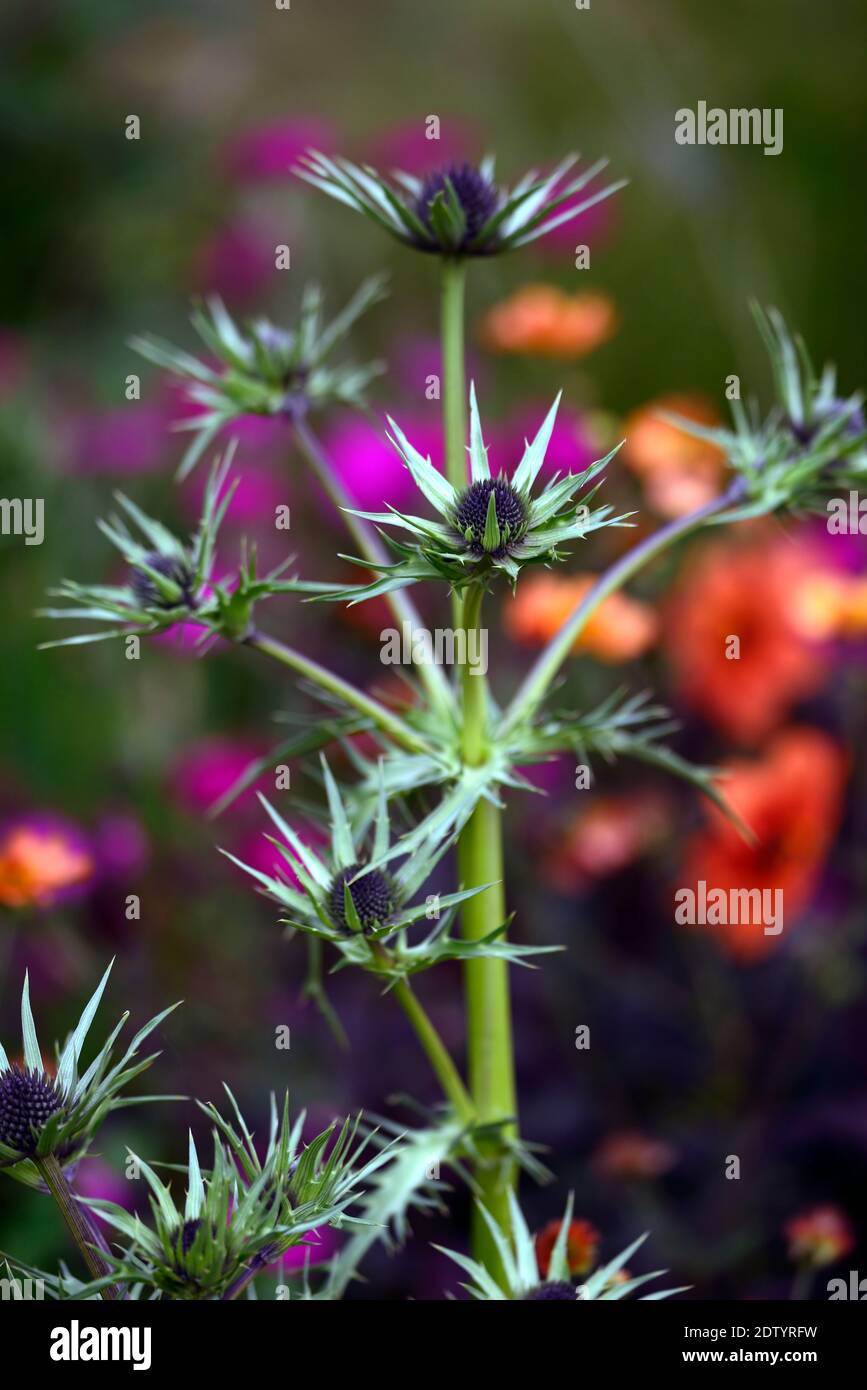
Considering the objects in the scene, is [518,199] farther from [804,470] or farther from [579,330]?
[579,330]

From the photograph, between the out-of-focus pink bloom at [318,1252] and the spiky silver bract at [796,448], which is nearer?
the spiky silver bract at [796,448]

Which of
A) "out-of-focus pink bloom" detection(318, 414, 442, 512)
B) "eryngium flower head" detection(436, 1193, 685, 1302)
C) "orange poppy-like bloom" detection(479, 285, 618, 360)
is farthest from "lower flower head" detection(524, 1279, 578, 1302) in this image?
"orange poppy-like bloom" detection(479, 285, 618, 360)

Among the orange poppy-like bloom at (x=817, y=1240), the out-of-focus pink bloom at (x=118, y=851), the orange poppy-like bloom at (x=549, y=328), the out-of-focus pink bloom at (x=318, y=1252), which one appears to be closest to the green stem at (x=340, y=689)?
the orange poppy-like bloom at (x=817, y=1240)

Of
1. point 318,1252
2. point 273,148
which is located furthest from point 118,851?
point 273,148

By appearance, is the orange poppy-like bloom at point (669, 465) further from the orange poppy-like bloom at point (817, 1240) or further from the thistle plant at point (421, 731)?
the orange poppy-like bloom at point (817, 1240)

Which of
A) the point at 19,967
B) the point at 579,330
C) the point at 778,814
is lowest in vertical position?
the point at 19,967
